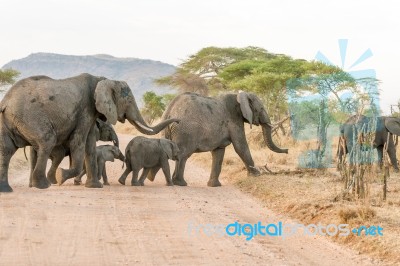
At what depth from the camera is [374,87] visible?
3022 cm

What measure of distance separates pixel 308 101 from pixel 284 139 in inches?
188

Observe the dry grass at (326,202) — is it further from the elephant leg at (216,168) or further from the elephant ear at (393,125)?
the elephant ear at (393,125)

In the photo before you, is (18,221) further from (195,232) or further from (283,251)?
(283,251)

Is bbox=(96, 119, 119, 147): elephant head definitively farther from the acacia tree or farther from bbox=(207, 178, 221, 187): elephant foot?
the acacia tree

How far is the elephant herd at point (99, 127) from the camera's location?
11047 mm

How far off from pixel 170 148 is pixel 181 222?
4618mm

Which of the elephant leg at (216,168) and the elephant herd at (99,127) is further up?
the elephant herd at (99,127)

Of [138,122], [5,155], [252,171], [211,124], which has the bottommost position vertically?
[252,171]

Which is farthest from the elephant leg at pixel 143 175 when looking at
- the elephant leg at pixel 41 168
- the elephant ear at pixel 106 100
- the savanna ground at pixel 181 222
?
the elephant leg at pixel 41 168

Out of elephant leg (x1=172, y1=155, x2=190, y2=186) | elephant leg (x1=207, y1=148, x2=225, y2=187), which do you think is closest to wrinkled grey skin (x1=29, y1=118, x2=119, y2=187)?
elephant leg (x1=172, y1=155, x2=190, y2=186)

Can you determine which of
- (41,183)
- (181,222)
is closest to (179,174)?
(41,183)

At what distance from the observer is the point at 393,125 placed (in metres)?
16.4

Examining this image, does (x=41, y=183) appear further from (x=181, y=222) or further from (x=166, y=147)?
(x=181, y=222)

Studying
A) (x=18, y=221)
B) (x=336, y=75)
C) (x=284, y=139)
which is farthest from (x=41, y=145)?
(x=336, y=75)
